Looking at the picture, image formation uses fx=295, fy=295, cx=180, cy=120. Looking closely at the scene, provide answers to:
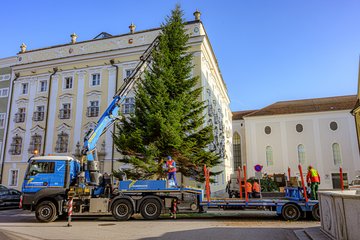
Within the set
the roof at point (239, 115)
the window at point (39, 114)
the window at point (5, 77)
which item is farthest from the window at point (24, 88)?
the roof at point (239, 115)

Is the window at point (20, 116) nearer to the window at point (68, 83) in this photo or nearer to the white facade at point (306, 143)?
the window at point (68, 83)

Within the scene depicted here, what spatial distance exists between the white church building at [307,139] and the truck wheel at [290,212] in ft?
109

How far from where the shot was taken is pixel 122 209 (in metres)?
13.8

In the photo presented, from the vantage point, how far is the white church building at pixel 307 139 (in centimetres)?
4300

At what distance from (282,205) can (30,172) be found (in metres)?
11.8

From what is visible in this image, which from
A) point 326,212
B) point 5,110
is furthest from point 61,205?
point 5,110

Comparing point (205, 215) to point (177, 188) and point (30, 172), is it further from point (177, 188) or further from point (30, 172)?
point (30, 172)

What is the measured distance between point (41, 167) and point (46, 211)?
2136 mm

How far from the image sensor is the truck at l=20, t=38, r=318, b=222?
1333 cm

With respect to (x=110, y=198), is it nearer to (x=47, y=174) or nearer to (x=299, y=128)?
(x=47, y=174)

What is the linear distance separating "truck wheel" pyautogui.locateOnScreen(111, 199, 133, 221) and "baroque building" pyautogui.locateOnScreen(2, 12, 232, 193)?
13.3m

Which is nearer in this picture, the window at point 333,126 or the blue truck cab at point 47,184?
the blue truck cab at point 47,184

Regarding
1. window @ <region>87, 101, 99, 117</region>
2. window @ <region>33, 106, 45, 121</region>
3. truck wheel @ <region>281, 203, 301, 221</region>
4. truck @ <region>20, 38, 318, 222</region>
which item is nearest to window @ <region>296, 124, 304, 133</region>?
window @ <region>87, 101, 99, 117</region>

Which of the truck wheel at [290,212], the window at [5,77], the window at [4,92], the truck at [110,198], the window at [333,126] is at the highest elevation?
the window at [5,77]
